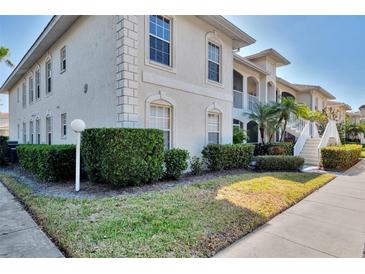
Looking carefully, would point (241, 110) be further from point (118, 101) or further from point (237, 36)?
point (118, 101)

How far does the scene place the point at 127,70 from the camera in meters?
7.04

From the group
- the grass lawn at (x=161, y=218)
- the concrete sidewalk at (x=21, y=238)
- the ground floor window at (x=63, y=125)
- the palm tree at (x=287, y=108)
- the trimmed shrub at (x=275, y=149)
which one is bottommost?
the concrete sidewalk at (x=21, y=238)

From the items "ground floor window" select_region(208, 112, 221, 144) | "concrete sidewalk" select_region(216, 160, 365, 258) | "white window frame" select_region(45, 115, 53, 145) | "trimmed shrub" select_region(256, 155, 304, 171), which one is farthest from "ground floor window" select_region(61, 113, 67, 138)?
"concrete sidewalk" select_region(216, 160, 365, 258)

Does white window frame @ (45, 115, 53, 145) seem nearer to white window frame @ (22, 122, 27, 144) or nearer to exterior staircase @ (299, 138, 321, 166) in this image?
white window frame @ (22, 122, 27, 144)

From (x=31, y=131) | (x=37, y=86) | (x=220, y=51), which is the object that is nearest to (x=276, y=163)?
(x=220, y=51)

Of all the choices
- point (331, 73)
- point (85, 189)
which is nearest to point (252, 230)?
point (85, 189)

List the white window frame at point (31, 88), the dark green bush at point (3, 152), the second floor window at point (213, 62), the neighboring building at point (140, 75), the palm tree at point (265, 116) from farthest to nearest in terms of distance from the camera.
→ the white window frame at point (31, 88), the palm tree at point (265, 116), the dark green bush at point (3, 152), the second floor window at point (213, 62), the neighboring building at point (140, 75)

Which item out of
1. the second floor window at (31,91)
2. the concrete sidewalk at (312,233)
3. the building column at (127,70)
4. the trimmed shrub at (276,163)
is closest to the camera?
the concrete sidewalk at (312,233)

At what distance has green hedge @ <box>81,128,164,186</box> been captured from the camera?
589 centimetres

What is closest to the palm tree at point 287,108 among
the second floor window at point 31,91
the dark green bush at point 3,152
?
the dark green bush at point 3,152

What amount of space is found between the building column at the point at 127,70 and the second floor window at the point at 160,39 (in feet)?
2.88

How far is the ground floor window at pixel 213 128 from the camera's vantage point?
10578 mm

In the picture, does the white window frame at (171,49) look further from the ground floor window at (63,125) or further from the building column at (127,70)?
the ground floor window at (63,125)

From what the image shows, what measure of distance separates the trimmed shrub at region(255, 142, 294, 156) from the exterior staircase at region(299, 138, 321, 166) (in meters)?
0.77
